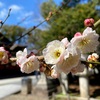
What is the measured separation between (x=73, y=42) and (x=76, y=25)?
5146mm

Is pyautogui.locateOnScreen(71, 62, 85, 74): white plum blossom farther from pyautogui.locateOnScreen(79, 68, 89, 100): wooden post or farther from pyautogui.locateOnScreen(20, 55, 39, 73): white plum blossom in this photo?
pyautogui.locateOnScreen(79, 68, 89, 100): wooden post

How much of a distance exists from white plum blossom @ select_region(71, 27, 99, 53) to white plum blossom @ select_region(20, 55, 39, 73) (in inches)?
4.5

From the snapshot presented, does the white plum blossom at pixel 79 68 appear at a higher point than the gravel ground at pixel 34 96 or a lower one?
higher

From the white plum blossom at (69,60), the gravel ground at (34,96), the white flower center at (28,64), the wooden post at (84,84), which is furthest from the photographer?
the gravel ground at (34,96)

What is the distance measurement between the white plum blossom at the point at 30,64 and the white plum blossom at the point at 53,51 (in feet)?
0.24

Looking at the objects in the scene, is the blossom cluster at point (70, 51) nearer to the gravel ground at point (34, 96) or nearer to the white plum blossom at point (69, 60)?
the white plum blossom at point (69, 60)

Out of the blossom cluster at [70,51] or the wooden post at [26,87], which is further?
the wooden post at [26,87]

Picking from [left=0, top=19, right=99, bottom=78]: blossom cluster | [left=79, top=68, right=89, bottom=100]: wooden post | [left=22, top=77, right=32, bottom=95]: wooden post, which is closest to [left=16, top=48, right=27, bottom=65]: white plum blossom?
[left=0, top=19, right=99, bottom=78]: blossom cluster

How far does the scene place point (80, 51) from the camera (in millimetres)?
500

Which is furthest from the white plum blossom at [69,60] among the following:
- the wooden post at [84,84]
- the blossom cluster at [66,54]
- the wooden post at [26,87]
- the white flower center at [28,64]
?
the wooden post at [26,87]

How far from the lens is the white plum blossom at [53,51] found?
482 millimetres

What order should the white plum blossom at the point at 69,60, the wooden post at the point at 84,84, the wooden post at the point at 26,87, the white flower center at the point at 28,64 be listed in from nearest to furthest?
the white plum blossom at the point at 69,60 → the white flower center at the point at 28,64 → the wooden post at the point at 84,84 → the wooden post at the point at 26,87

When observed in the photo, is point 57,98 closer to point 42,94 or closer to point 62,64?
point 42,94

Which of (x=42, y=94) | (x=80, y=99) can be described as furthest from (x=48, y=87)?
(x=80, y=99)
